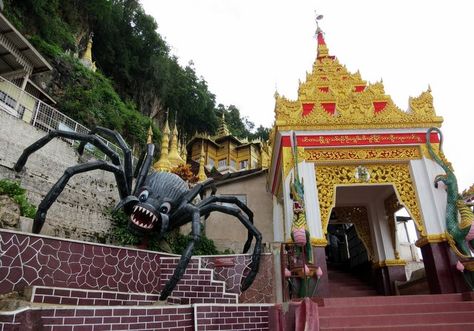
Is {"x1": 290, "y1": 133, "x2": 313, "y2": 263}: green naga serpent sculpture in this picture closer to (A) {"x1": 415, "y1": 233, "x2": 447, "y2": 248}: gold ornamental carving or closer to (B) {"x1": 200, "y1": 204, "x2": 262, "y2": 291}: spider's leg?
(B) {"x1": 200, "y1": 204, "x2": 262, "y2": 291}: spider's leg

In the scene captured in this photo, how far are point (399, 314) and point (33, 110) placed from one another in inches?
455

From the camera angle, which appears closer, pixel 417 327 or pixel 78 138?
pixel 417 327

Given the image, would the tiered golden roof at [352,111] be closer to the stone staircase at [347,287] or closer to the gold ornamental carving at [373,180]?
the gold ornamental carving at [373,180]

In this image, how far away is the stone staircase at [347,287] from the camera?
9.40 metres

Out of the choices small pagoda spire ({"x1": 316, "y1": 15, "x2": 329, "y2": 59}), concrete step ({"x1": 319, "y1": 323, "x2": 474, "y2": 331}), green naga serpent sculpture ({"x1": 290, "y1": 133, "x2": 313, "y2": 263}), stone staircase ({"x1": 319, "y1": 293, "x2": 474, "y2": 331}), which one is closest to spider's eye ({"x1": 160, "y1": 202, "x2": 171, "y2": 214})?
green naga serpent sculpture ({"x1": 290, "y1": 133, "x2": 313, "y2": 263})

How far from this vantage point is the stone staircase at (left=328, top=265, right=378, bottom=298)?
940cm

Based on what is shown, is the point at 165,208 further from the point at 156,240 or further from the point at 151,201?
the point at 156,240

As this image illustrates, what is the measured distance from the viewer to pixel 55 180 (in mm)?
9586

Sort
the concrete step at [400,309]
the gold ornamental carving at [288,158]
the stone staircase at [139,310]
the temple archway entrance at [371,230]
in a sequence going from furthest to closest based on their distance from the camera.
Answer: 1. the temple archway entrance at [371,230]
2. the gold ornamental carving at [288,158]
3. the concrete step at [400,309]
4. the stone staircase at [139,310]

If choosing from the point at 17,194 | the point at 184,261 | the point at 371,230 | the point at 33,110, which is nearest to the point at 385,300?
the point at 184,261

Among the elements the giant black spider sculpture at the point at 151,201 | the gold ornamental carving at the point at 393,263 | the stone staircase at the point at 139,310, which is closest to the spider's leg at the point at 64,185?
the giant black spider sculpture at the point at 151,201

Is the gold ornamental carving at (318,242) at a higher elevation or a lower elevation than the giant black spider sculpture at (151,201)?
lower

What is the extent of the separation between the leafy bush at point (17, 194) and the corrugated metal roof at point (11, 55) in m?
7.90

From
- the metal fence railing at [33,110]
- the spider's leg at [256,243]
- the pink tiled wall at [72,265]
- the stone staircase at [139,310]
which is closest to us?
the stone staircase at [139,310]
